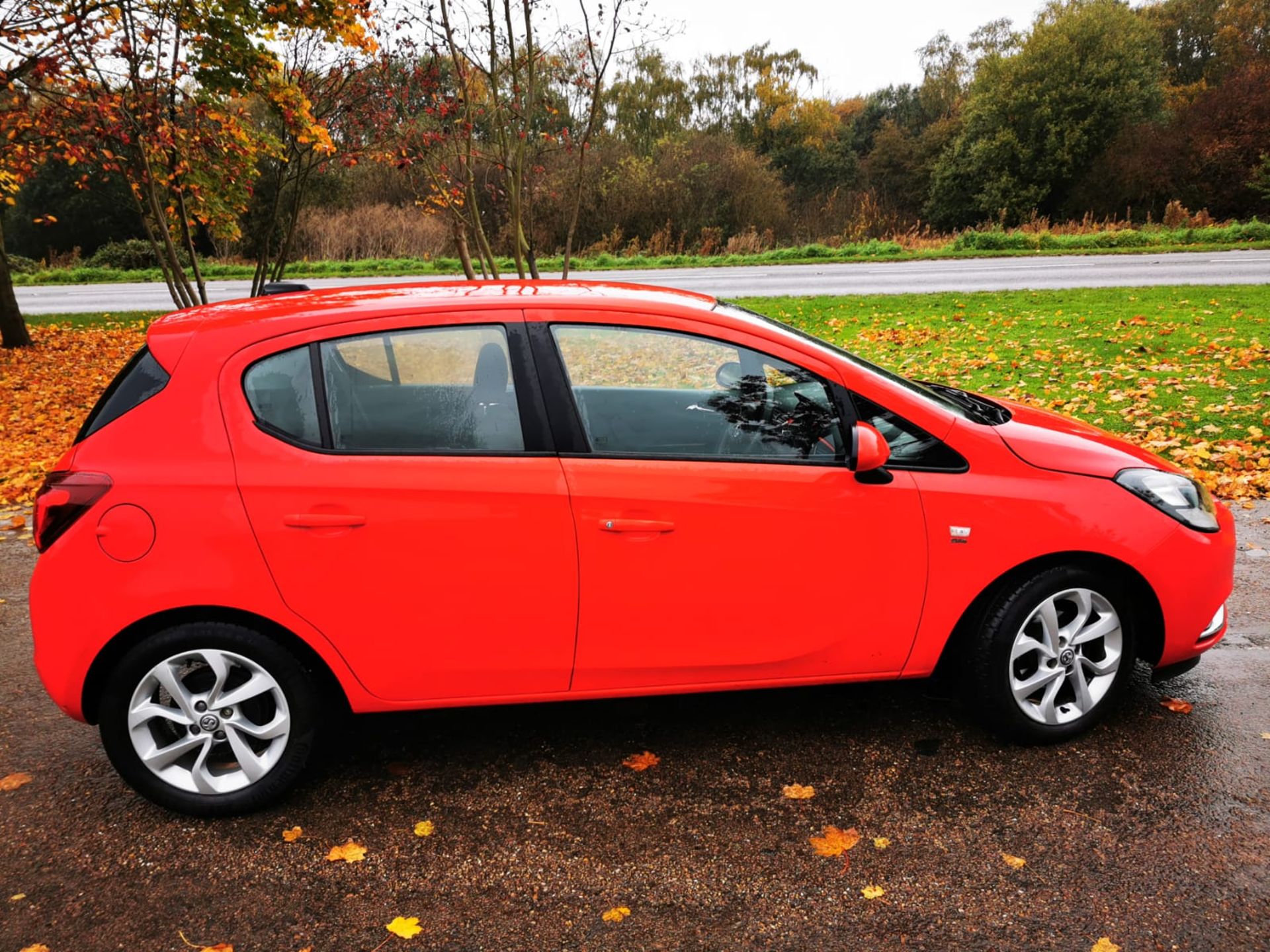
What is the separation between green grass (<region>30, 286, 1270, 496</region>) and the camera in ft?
24.5

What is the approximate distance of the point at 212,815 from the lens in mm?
3121

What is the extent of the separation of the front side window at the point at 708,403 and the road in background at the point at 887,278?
36.5 ft

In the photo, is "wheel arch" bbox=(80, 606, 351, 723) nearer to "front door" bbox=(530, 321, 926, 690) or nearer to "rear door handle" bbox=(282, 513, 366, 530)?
"rear door handle" bbox=(282, 513, 366, 530)

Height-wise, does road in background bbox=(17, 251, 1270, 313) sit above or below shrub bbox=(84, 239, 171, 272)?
below

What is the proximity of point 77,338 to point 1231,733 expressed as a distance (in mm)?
17218

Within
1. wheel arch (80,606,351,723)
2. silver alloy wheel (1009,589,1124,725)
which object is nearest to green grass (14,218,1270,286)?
wheel arch (80,606,351,723)

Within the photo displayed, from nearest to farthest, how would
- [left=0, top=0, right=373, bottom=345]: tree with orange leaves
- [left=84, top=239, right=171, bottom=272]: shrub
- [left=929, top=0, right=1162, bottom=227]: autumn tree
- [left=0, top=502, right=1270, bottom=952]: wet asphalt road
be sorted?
[left=0, top=502, right=1270, bottom=952]: wet asphalt road < [left=0, top=0, right=373, bottom=345]: tree with orange leaves < [left=84, top=239, right=171, bottom=272]: shrub < [left=929, top=0, right=1162, bottom=227]: autumn tree

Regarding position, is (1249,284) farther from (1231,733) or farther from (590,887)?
(590,887)

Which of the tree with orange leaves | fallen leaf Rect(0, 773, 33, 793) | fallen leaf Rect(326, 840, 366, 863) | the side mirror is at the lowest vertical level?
fallen leaf Rect(0, 773, 33, 793)

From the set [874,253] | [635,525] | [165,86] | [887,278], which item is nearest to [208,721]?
[635,525]

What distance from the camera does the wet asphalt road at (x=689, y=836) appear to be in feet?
8.46

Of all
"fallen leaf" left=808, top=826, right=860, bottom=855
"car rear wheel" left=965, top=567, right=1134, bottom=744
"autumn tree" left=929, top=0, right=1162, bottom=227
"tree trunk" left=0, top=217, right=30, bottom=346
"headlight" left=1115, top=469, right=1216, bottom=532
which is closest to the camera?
"fallen leaf" left=808, top=826, right=860, bottom=855

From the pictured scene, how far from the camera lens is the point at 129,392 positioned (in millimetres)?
3094

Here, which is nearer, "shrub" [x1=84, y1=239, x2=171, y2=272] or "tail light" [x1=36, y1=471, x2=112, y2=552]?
"tail light" [x1=36, y1=471, x2=112, y2=552]
